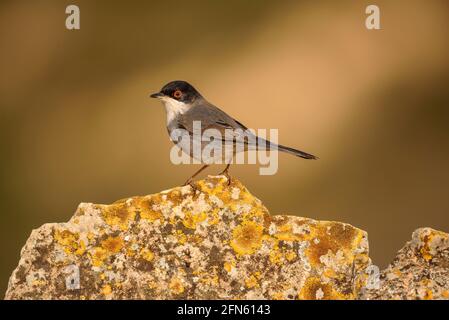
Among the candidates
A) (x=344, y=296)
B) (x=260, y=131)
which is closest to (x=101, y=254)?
(x=344, y=296)

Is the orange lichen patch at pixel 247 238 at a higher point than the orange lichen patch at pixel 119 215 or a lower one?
lower

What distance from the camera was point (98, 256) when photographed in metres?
4.50

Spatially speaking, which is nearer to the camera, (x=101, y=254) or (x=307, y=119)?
(x=101, y=254)

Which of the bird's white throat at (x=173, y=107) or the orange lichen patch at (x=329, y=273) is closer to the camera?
the orange lichen patch at (x=329, y=273)

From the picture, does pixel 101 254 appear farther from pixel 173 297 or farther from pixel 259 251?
pixel 259 251

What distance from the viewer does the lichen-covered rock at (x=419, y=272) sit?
428cm

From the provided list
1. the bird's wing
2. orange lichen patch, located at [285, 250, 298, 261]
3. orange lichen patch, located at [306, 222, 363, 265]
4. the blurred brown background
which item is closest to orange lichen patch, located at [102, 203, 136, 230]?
orange lichen patch, located at [285, 250, 298, 261]

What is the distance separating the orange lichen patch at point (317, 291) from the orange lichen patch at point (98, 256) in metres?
1.20

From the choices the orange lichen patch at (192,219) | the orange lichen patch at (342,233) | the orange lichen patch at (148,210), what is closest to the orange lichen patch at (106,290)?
the orange lichen patch at (148,210)

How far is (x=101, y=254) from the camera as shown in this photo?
4.52 metres

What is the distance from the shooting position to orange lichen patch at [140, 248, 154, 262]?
14.8 feet

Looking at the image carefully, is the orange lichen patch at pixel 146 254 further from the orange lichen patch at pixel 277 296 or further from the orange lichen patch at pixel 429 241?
the orange lichen patch at pixel 429 241

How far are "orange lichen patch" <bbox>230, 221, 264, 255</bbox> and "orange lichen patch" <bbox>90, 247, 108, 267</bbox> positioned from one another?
31.0 inches

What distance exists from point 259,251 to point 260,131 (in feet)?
21.1
